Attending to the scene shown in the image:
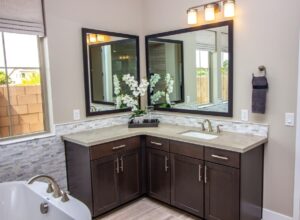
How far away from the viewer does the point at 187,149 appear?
2777mm

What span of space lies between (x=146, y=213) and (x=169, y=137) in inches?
36.5

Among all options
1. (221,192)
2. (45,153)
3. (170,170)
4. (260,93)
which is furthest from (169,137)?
(45,153)

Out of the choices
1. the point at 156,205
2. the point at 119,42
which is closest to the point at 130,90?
the point at 119,42

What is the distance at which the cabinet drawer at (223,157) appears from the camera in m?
2.40

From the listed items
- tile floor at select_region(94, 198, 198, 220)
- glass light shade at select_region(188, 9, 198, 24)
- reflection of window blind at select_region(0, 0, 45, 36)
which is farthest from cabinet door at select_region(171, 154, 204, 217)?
reflection of window blind at select_region(0, 0, 45, 36)

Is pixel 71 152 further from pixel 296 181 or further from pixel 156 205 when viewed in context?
pixel 296 181

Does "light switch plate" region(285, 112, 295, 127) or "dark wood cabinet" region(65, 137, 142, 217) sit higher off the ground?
"light switch plate" region(285, 112, 295, 127)

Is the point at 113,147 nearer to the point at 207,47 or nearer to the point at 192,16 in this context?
the point at 207,47

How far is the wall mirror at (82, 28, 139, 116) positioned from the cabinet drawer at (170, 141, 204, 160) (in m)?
1.09

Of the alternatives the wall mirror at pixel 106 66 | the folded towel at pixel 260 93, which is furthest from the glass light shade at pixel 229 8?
the wall mirror at pixel 106 66

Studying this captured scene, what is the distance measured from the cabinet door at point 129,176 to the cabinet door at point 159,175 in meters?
0.15

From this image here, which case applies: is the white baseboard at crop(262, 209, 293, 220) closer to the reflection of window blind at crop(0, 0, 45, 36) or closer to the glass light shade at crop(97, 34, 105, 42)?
the glass light shade at crop(97, 34, 105, 42)

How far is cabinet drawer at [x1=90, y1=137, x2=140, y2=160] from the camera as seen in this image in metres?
2.76

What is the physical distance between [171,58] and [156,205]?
1903 mm
